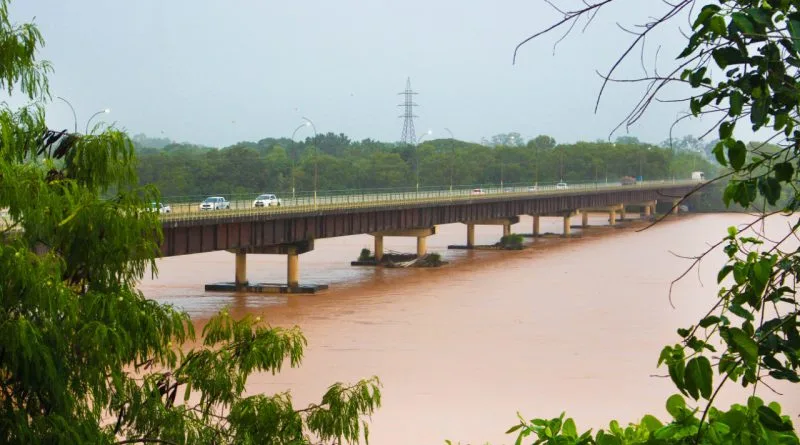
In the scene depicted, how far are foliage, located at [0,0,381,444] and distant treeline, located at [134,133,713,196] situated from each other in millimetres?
52596

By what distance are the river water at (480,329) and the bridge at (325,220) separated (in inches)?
87.4

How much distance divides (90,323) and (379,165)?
10728 cm

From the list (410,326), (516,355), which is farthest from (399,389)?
(410,326)

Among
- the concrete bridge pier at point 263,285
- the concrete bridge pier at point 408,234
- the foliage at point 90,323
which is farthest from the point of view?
the concrete bridge pier at point 408,234

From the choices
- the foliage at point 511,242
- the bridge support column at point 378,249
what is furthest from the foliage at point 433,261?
the foliage at point 511,242

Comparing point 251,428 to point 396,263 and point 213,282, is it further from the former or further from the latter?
point 396,263

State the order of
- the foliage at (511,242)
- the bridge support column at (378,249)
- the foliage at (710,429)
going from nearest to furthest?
the foliage at (710,429), the bridge support column at (378,249), the foliage at (511,242)

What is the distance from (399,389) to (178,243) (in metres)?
18.2

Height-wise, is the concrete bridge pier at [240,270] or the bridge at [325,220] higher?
the bridge at [325,220]

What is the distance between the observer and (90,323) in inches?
313

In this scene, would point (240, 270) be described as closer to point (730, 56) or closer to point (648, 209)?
point (730, 56)

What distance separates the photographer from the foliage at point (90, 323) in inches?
303

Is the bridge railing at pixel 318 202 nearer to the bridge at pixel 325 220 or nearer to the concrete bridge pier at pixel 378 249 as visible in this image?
the bridge at pixel 325 220

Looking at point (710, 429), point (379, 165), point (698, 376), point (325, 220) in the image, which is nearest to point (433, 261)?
point (325, 220)
